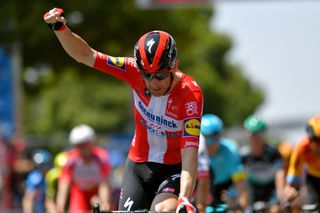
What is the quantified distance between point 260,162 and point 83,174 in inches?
116

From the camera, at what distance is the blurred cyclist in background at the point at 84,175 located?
40.6ft

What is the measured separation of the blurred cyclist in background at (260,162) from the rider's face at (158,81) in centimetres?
599

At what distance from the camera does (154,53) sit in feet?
22.9

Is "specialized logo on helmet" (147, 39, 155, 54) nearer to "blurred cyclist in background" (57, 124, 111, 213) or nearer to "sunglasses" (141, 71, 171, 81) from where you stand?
"sunglasses" (141, 71, 171, 81)

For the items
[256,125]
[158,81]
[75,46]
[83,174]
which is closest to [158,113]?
[158,81]

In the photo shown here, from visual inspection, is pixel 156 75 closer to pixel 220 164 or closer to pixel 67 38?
pixel 67 38

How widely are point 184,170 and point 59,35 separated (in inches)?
62.0

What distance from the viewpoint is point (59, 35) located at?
24.5 feet

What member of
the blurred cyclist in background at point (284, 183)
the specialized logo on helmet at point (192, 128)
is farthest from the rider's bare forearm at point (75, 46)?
the blurred cyclist in background at point (284, 183)

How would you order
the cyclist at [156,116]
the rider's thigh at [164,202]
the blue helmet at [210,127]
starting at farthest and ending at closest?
the blue helmet at [210,127], the rider's thigh at [164,202], the cyclist at [156,116]

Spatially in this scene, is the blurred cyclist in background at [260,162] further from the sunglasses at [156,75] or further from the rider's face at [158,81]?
the sunglasses at [156,75]

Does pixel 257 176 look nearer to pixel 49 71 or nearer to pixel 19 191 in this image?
pixel 19 191

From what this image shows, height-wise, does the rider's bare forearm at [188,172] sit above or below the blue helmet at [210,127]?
below

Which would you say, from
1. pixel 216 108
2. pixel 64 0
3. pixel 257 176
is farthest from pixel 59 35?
pixel 216 108
